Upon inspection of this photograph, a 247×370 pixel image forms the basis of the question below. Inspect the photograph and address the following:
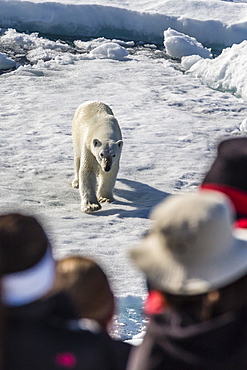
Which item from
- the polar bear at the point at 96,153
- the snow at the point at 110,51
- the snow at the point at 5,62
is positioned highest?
the polar bear at the point at 96,153

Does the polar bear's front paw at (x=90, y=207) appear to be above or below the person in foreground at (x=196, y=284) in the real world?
below

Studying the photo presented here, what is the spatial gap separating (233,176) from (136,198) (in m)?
4.44

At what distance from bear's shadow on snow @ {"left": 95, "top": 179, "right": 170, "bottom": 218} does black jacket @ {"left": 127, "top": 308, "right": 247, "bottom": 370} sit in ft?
13.6

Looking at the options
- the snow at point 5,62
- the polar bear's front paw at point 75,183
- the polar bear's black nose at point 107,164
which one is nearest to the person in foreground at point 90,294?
the polar bear's black nose at point 107,164

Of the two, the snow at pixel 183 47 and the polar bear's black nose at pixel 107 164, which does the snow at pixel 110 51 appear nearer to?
the snow at pixel 183 47

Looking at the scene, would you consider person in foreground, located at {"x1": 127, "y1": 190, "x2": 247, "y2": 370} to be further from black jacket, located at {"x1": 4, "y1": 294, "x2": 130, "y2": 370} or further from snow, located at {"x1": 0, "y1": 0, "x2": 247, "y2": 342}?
snow, located at {"x1": 0, "y1": 0, "x2": 247, "y2": 342}

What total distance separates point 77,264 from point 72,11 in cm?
1272

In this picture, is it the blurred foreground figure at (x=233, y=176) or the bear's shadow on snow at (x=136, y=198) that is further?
the bear's shadow on snow at (x=136, y=198)

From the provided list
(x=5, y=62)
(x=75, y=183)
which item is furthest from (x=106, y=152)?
(x=5, y=62)

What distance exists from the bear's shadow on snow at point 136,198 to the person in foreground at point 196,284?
4149mm

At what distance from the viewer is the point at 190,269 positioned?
3.85ft

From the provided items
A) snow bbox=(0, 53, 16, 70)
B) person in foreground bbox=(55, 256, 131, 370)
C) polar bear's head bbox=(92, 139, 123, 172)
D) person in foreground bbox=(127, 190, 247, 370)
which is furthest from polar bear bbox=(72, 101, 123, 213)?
snow bbox=(0, 53, 16, 70)

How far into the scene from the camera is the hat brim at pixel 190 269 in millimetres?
1164

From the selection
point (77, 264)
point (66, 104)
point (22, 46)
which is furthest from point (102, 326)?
point (22, 46)
